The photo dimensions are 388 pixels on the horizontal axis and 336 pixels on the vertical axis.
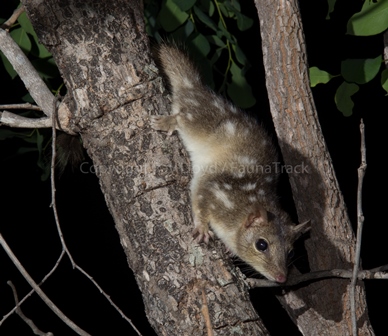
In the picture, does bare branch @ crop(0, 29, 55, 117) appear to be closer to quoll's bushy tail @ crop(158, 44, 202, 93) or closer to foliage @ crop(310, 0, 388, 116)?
quoll's bushy tail @ crop(158, 44, 202, 93)

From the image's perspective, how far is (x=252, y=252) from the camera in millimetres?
2373

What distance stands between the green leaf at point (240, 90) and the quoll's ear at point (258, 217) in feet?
1.37

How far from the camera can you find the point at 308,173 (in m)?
2.09

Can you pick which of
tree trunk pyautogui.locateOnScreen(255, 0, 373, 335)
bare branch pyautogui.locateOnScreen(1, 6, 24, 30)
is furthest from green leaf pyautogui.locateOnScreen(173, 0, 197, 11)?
bare branch pyautogui.locateOnScreen(1, 6, 24, 30)

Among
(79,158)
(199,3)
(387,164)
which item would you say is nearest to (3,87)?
(79,158)

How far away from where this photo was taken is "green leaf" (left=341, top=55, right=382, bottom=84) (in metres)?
2.18

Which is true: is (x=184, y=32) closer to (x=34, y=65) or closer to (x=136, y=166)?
(x=34, y=65)

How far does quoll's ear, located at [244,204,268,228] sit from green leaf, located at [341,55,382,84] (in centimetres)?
52

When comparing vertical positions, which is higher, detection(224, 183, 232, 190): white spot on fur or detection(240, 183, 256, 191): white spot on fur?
detection(224, 183, 232, 190): white spot on fur

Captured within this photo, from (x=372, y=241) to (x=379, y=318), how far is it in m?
0.40

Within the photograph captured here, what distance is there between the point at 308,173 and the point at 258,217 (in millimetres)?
285

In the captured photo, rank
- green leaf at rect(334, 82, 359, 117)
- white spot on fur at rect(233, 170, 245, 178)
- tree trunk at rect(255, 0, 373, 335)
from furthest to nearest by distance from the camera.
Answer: white spot on fur at rect(233, 170, 245, 178), green leaf at rect(334, 82, 359, 117), tree trunk at rect(255, 0, 373, 335)

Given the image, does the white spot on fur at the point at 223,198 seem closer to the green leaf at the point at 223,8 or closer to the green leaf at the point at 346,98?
the green leaf at the point at 346,98

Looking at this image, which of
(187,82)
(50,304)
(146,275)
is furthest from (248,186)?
(50,304)
